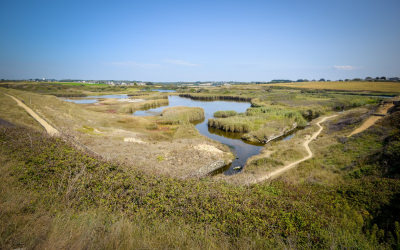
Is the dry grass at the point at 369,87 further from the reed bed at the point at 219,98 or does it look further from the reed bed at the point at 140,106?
the reed bed at the point at 140,106

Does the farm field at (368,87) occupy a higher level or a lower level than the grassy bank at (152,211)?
higher

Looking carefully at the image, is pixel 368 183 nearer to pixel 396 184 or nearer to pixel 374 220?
pixel 396 184

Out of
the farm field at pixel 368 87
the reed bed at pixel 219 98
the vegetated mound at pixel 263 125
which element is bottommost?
the vegetated mound at pixel 263 125

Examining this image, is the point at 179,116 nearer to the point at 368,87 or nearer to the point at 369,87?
the point at 369,87

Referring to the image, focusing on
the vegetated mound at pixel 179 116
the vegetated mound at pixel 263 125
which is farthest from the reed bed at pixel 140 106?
the vegetated mound at pixel 263 125

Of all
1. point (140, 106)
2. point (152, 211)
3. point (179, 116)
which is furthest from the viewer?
point (140, 106)

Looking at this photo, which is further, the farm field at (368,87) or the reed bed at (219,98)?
the reed bed at (219,98)

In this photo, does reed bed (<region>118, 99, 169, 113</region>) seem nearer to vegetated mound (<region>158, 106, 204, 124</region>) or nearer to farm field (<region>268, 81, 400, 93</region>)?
vegetated mound (<region>158, 106, 204, 124</region>)

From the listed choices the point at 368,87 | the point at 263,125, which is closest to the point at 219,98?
the point at 263,125

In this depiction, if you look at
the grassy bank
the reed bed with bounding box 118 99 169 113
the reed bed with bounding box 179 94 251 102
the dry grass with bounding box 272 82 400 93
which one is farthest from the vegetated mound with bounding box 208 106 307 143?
the dry grass with bounding box 272 82 400 93

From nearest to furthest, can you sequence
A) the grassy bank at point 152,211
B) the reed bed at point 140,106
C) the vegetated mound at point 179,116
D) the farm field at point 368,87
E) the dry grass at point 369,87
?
the grassy bank at point 152,211 < the vegetated mound at point 179,116 < the reed bed at point 140,106 < the dry grass at point 369,87 < the farm field at point 368,87

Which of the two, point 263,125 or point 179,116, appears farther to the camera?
point 179,116

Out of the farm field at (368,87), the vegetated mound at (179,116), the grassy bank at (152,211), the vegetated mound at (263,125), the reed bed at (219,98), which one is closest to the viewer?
the grassy bank at (152,211)

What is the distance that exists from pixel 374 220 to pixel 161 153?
57.3 feet
